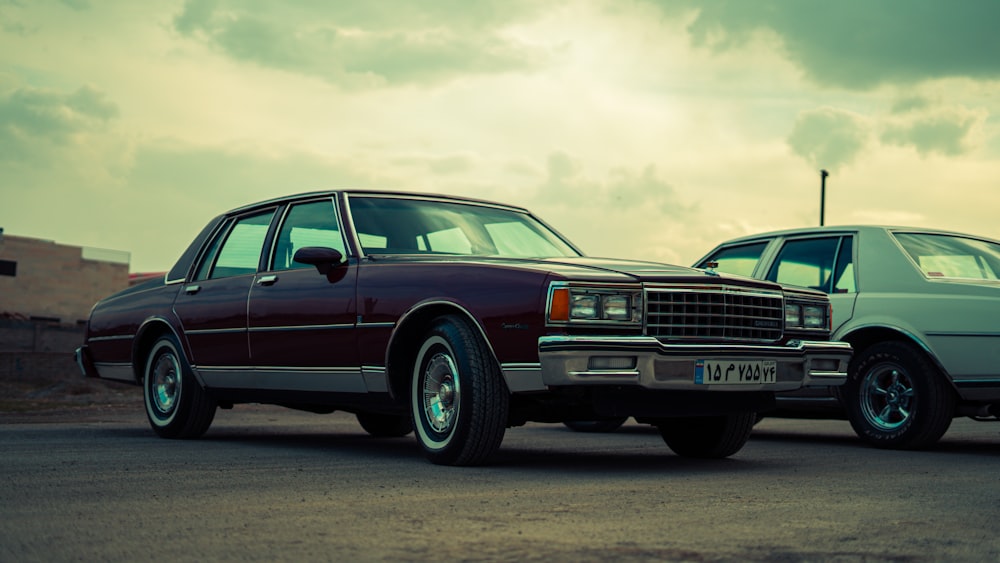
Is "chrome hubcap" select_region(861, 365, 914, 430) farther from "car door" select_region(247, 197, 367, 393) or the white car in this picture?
"car door" select_region(247, 197, 367, 393)

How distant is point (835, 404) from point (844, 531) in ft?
16.6

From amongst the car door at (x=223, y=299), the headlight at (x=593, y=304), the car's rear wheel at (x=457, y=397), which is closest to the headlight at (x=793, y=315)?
the headlight at (x=593, y=304)

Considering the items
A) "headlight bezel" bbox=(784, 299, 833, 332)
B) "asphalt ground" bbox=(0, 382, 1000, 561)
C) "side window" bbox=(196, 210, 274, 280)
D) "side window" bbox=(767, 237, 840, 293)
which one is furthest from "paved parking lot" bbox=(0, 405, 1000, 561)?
"side window" bbox=(767, 237, 840, 293)

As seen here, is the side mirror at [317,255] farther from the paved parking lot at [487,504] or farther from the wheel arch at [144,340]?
the wheel arch at [144,340]

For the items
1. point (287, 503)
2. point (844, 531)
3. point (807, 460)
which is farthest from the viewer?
point (807, 460)

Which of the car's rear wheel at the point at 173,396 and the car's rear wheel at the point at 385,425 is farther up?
the car's rear wheel at the point at 173,396

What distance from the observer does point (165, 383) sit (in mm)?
9078

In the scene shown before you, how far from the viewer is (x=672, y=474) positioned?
250 inches

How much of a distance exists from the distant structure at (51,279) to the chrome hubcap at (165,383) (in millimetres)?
79597

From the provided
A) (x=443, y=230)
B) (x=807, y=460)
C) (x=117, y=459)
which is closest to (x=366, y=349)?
(x=443, y=230)

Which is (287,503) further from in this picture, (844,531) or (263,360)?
(263,360)

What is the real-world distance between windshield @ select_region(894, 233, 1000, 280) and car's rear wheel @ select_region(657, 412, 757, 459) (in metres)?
2.36

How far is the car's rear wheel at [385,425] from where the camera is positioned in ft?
31.3

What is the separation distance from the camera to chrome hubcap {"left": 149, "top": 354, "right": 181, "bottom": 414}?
8.93m
